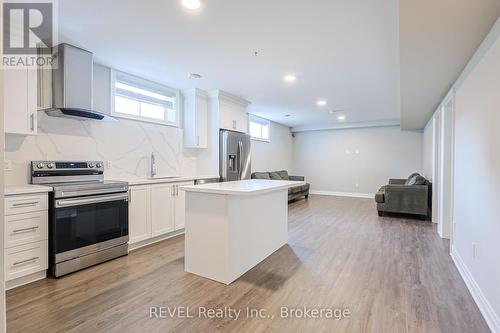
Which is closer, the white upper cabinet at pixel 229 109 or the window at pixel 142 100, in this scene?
the window at pixel 142 100

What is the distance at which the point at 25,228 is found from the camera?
2496mm

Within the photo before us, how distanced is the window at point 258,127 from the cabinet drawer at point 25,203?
5.31 meters

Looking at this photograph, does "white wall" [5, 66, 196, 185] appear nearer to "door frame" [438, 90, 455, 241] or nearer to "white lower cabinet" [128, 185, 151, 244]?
"white lower cabinet" [128, 185, 151, 244]

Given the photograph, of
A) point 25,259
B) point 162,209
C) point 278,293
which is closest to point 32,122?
point 25,259

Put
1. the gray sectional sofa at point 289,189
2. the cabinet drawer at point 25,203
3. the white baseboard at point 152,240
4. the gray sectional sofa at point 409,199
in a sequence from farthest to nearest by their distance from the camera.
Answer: the gray sectional sofa at point 289,189
the gray sectional sofa at point 409,199
the white baseboard at point 152,240
the cabinet drawer at point 25,203

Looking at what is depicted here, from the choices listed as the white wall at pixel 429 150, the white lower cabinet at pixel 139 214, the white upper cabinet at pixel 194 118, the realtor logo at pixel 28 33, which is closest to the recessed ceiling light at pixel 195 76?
the white upper cabinet at pixel 194 118

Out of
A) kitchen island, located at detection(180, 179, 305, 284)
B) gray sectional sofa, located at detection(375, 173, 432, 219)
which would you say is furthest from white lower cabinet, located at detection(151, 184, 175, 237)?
gray sectional sofa, located at detection(375, 173, 432, 219)

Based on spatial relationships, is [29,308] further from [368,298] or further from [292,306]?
[368,298]

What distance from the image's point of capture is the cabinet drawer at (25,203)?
2373 mm

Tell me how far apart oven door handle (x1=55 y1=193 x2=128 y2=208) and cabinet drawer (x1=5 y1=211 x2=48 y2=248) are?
0.57ft

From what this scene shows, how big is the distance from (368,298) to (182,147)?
3829 mm

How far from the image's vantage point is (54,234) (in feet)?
8.64

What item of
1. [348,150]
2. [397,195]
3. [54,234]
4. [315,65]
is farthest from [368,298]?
[348,150]

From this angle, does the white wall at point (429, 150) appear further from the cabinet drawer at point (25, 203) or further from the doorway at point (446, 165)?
the cabinet drawer at point (25, 203)
